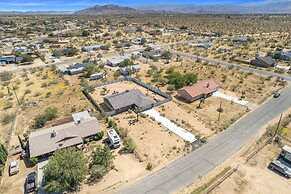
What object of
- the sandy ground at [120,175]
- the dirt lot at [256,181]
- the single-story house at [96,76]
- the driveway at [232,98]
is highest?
the single-story house at [96,76]

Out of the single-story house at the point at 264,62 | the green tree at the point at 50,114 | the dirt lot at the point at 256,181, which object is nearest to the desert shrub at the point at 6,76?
the green tree at the point at 50,114

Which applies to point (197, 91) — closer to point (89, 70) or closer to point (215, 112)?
point (215, 112)

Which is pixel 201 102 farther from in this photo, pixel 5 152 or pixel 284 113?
pixel 5 152

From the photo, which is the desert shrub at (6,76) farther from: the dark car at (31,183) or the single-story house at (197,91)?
the single-story house at (197,91)

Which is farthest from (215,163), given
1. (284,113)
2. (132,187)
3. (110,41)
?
(110,41)

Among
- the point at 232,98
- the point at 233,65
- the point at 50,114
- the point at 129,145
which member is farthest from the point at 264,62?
the point at 50,114

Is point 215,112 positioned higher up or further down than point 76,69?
further down
